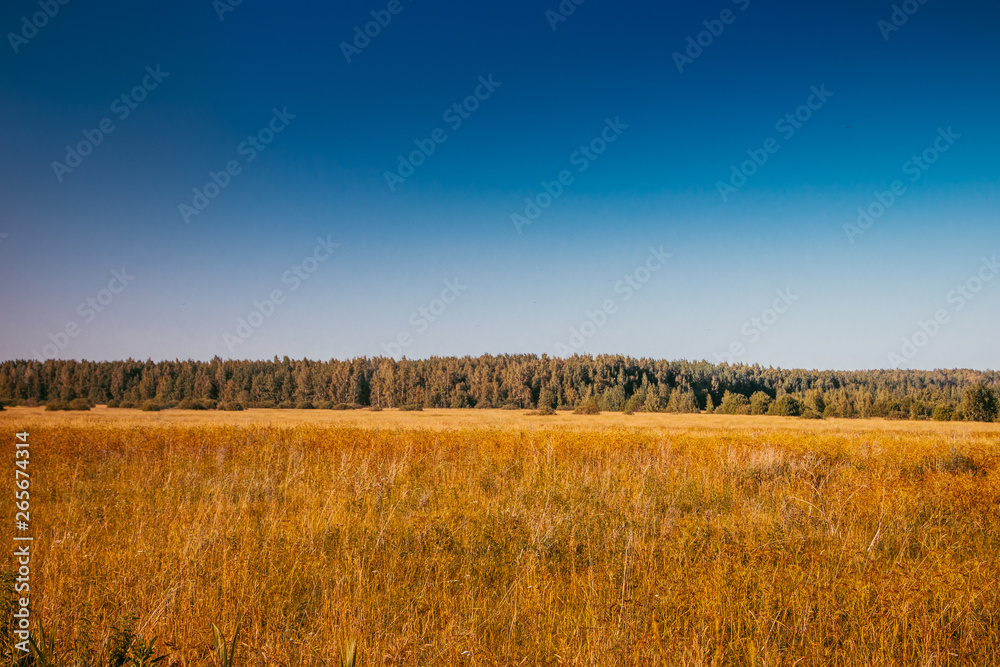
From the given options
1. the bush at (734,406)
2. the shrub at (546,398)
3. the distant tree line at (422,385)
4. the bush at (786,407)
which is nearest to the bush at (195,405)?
the distant tree line at (422,385)

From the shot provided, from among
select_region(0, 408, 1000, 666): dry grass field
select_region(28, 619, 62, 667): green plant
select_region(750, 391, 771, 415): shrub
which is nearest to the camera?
select_region(28, 619, 62, 667): green plant

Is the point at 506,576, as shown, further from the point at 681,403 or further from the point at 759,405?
the point at 681,403

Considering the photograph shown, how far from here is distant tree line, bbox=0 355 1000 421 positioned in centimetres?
9419

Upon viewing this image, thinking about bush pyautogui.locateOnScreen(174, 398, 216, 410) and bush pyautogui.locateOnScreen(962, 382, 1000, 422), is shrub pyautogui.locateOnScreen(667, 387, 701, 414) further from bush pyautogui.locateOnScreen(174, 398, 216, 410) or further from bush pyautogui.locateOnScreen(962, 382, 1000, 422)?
bush pyautogui.locateOnScreen(174, 398, 216, 410)

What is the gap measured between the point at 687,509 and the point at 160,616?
6.65m

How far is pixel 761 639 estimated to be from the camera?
10.6 feet

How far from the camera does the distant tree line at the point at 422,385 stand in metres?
94.2

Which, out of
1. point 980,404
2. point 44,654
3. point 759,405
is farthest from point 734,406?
point 44,654

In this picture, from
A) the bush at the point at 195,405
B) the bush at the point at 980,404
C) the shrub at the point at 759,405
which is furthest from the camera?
the shrub at the point at 759,405

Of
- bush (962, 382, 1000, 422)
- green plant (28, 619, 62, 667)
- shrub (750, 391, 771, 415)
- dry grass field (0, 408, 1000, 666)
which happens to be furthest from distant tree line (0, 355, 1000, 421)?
green plant (28, 619, 62, 667)

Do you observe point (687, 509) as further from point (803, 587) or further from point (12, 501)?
point (12, 501)

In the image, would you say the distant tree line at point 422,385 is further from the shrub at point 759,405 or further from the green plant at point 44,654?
the green plant at point 44,654

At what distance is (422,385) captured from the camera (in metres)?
118

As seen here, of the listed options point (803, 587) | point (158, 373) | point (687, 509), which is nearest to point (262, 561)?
point (803, 587)
